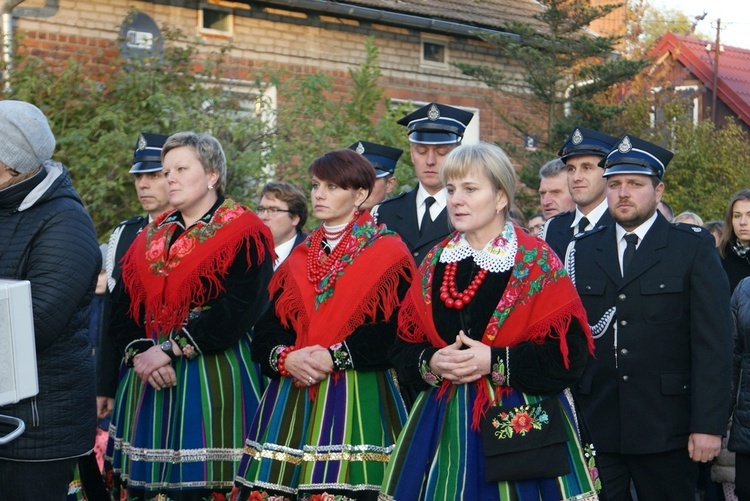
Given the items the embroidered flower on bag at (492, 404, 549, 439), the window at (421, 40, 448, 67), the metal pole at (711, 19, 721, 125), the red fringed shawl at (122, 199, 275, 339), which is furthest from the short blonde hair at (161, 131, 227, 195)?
the metal pole at (711, 19, 721, 125)

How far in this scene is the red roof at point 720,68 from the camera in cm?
3055

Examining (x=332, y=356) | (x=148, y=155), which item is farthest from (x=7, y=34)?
(x=332, y=356)

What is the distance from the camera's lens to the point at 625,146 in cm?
555

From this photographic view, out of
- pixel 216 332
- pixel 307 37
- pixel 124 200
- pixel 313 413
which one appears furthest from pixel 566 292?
pixel 307 37

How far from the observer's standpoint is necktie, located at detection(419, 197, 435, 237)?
6.37 metres

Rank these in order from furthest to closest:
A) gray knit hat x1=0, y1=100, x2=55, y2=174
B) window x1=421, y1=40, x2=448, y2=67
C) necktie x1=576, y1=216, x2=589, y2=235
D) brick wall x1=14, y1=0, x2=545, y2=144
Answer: window x1=421, y1=40, x2=448, y2=67 → brick wall x1=14, y1=0, x2=545, y2=144 → necktie x1=576, y1=216, x2=589, y2=235 → gray knit hat x1=0, y1=100, x2=55, y2=174

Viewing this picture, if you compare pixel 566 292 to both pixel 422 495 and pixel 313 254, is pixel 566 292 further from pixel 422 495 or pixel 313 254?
pixel 313 254

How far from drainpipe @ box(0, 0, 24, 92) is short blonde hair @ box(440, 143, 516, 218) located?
25.6 ft

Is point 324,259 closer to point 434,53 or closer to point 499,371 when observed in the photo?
point 499,371

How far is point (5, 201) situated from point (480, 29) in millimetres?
12536

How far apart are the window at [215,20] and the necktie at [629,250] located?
9085mm

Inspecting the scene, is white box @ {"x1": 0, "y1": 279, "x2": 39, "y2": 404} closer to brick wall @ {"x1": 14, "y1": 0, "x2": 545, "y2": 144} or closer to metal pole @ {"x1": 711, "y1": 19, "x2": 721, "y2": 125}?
brick wall @ {"x1": 14, "y1": 0, "x2": 545, "y2": 144}

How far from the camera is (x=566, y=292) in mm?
4492

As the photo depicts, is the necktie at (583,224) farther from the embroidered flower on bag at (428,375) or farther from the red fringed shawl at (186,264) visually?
the embroidered flower on bag at (428,375)
